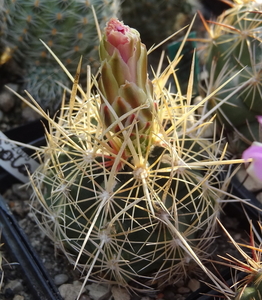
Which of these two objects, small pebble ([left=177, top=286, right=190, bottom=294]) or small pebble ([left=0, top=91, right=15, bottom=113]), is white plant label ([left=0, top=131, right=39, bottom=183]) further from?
small pebble ([left=177, top=286, right=190, bottom=294])

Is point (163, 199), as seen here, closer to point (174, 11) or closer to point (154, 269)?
point (154, 269)

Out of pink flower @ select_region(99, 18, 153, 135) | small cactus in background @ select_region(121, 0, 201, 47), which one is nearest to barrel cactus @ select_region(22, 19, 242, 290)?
pink flower @ select_region(99, 18, 153, 135)

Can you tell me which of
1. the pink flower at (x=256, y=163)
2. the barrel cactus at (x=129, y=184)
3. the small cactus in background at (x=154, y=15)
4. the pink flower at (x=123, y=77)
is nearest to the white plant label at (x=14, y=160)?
the barrel cactus at (x=129, y=184)


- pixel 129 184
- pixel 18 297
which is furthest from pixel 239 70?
pixel 18 297

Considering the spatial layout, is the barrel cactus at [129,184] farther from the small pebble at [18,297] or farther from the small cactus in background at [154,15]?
the small cactus in background at [154,15]

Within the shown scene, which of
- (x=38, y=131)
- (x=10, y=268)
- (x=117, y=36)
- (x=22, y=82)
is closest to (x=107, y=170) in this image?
(x=117, y=36)
